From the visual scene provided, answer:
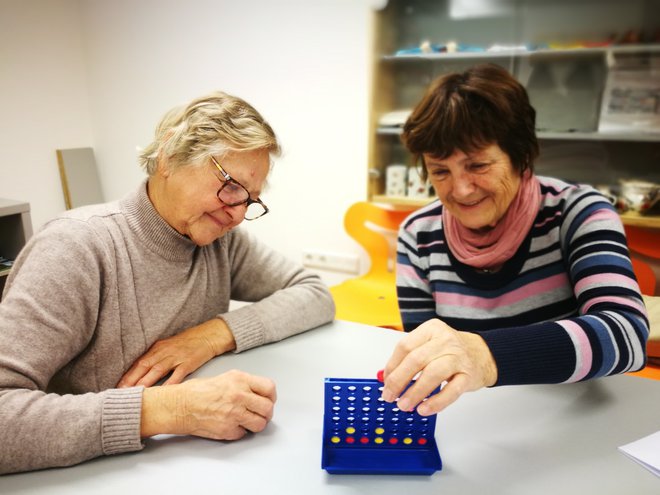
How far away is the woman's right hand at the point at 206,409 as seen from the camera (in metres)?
0.80

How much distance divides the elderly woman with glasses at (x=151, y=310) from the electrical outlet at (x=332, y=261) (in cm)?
147

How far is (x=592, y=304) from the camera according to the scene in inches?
38.1

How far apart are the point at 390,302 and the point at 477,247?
3.37ft

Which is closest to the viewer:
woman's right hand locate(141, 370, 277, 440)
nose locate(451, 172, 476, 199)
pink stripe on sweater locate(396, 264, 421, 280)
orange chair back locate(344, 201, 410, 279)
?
woman's right hand locate(141, 370, 277, 440)

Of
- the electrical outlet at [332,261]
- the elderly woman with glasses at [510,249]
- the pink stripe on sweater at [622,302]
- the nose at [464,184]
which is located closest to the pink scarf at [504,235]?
the elderly woman with glasses at [510,249]

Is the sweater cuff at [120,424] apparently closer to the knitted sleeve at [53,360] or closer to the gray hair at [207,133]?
the knitted sleeve at [53,360]

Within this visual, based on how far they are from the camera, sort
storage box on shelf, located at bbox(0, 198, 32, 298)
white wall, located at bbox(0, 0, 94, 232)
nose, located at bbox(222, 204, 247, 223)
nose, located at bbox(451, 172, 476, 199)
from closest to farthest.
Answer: nose, located at bbox(222, 204, 247, 223) < nose, located at bbox(451, 172, 476, 199) < storage box on shelf, located at bbox(0, 198, 32, 298) < white wall, located at bbox(0, 0, 94, 232)

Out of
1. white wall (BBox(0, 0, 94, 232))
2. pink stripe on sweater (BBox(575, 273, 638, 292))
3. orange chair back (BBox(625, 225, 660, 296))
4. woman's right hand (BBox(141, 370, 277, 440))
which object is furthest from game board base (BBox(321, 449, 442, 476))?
white wall (BBox(0, 0, 94, 232))

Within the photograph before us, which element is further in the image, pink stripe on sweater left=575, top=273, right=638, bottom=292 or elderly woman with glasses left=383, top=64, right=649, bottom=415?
→ pink stripe on sweater left=575, top=273, right=638, bottom=292

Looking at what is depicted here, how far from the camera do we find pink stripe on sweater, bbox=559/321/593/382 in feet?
2.74

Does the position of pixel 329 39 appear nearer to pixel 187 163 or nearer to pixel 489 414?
pixel 187 163

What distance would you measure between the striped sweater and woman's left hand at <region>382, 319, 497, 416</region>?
10cm

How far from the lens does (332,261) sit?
2.83 metres

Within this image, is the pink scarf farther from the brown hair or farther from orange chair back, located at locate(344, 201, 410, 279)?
orange chair back, located at locate(344, 201, 410, 279)
